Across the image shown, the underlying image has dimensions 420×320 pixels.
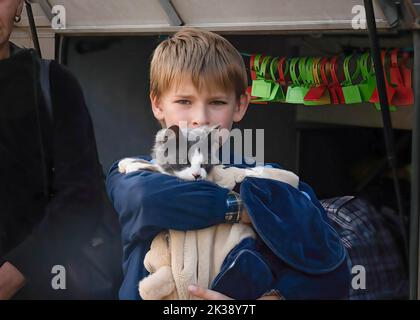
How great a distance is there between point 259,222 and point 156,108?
51 cm

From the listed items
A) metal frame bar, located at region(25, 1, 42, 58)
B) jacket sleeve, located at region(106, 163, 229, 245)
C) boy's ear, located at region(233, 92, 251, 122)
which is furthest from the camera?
metal frame bar, located at region(25, 1, 42, 58)

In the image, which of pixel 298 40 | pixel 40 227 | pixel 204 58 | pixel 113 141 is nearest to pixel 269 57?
pixel 298 40

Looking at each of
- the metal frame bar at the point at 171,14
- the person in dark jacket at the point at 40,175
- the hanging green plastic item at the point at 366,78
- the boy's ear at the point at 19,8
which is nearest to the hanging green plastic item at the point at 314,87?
the hanging green plastic item at the point at 366,78

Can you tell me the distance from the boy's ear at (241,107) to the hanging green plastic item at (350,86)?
35cm

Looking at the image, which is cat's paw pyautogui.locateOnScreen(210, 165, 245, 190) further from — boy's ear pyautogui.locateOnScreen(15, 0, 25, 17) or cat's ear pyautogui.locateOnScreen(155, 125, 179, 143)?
boy's ear pyautogui.locateOnScreen(15, 0, 25, 17)

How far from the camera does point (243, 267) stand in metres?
2.16

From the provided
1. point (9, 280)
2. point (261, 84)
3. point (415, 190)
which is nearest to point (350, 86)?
point (261, 84)

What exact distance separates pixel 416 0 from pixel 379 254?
86 centimetres

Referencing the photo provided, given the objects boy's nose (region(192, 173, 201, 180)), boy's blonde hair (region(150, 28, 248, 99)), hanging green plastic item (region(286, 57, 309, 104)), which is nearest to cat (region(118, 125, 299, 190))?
boy's nose (region(192, 173, 201, 180))

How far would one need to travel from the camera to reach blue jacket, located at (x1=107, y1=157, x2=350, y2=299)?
214 centimetres

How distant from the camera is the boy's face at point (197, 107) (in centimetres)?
220

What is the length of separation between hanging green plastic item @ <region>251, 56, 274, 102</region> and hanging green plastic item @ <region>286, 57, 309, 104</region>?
0.25 feet

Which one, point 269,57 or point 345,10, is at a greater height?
point 345,10

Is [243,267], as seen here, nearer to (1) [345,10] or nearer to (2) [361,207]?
(2) [361,207]
